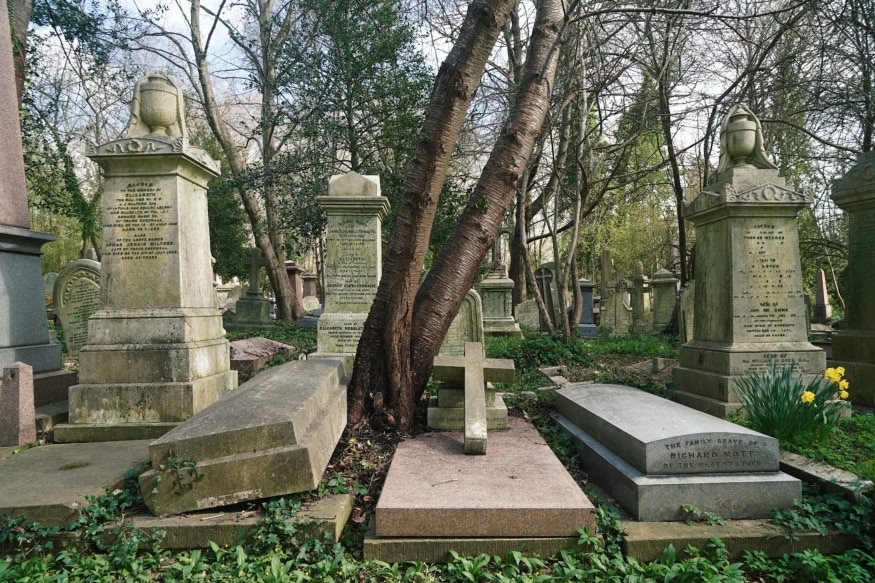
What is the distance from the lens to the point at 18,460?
3912mm

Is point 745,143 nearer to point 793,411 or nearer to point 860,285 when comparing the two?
point 860,285

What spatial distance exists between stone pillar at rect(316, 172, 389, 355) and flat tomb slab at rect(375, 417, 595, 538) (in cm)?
417

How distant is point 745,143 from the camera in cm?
548

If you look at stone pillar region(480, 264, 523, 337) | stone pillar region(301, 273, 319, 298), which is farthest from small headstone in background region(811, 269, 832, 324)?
stone pillar region(301, 273, 319, 298)

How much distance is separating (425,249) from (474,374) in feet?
3.83

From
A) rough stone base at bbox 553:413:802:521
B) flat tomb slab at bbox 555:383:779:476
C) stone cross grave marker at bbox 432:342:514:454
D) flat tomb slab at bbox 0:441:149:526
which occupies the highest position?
stone cross grave marker at bbox 432:342:514:454

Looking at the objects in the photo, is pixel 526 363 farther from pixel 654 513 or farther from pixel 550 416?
pixel 654 513

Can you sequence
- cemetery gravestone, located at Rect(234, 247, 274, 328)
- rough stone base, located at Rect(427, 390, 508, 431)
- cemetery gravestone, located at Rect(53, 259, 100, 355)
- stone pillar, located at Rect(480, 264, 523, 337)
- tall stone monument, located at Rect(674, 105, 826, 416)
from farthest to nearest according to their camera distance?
cemetery gravestone, located at Rect(234, 247, 274, 328) < stone pillar, located at Rect(480, 264, 523, 337) < cemetery gravestone, located at Rect(53, 259, 100, 355) < tall stone monument, located at Rect(674, 105, 826, 416) < rough stone base, located at Rect(427, 390, 508, 431)

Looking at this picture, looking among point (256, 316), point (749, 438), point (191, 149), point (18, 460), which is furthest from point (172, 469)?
point (256, 316)

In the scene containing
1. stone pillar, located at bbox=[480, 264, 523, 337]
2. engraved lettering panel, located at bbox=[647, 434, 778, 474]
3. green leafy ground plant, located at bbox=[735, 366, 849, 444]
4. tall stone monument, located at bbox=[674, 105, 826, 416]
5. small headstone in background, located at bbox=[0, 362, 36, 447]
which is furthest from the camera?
stone pillar, located at bbox=[480, 264, 523, 337]

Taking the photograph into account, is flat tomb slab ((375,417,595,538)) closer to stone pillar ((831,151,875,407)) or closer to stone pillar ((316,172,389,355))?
stone pillar ((316,172,389,355))

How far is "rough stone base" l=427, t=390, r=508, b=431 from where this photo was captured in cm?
456

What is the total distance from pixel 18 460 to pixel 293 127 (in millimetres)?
11983

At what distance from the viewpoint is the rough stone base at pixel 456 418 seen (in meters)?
4.56
